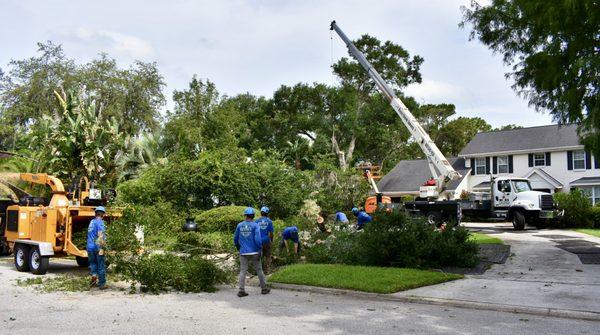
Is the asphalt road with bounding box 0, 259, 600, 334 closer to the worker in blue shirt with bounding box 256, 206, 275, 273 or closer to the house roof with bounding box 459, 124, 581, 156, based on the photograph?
the worker in blue shirt with bounding box 256, 206, 275, 273

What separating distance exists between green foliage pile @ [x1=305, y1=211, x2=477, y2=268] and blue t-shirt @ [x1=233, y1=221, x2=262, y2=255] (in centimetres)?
322

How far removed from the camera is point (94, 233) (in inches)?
458

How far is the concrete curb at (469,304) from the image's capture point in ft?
27.7

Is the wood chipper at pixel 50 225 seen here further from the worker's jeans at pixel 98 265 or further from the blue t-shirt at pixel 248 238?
the blue t-shirt at pixel 248 238

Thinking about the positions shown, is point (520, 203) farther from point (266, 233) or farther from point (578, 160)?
point (266, 233)

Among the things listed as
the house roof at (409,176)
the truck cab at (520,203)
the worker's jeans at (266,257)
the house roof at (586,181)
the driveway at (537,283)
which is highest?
the house roof at (409,176)

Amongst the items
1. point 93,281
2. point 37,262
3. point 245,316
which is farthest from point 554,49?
point 37,262

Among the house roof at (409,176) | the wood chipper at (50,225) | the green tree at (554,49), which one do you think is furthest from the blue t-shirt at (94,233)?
the house roof at (409,176)

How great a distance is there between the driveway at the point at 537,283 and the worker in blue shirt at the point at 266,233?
356cm

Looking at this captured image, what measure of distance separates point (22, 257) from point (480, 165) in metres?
35.0

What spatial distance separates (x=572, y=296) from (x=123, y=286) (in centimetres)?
914

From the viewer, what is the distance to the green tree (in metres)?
12.2

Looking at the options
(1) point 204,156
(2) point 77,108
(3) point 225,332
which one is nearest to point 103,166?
(2) point 77,108

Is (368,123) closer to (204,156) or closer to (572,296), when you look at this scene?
(204,156)
